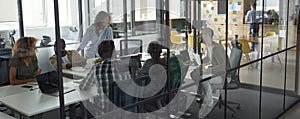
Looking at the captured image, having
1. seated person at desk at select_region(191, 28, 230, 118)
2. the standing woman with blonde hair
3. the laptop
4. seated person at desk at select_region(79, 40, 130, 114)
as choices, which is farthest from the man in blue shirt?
the laptop

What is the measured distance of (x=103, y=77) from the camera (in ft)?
8.77

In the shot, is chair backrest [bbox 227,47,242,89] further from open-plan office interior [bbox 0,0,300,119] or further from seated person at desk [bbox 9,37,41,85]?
seated person at desk [bbox 9,37,41,85]

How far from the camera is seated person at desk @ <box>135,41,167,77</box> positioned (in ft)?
9.53

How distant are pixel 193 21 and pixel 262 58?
1349 millimetres

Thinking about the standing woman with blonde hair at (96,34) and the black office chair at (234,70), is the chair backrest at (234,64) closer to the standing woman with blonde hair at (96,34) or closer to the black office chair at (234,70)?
the black office chair at (234,70)

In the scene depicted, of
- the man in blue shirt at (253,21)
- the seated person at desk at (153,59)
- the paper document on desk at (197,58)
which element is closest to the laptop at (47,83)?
the seated person at desk at (153,59)

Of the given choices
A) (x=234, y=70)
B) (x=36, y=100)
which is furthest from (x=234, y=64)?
(x=36, y=100)

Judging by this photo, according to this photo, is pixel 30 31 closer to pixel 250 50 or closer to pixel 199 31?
pixel 199 31

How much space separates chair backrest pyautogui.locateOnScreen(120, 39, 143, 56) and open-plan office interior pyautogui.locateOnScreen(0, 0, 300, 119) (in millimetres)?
11

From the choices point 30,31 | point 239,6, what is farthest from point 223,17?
point 30,31

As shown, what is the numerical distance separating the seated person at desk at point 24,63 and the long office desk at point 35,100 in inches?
14.8

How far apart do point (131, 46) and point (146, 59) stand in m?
0.49

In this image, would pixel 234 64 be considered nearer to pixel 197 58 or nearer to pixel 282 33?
pixel 197 58

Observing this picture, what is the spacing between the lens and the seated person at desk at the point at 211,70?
138 inches
